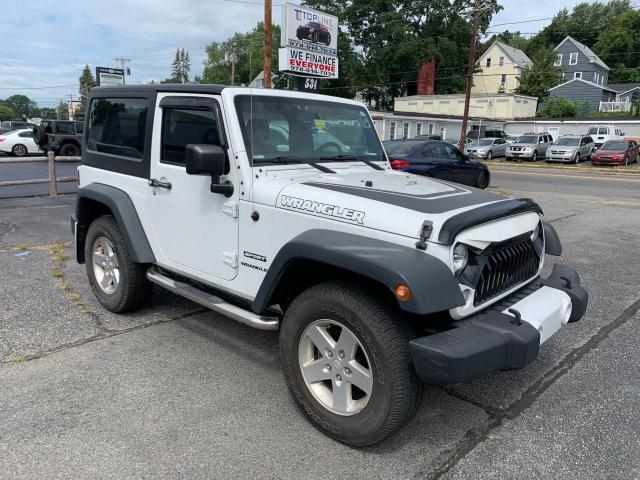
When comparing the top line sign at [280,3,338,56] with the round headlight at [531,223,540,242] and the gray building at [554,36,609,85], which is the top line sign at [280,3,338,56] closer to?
the round headlight at [531,223,540,242]

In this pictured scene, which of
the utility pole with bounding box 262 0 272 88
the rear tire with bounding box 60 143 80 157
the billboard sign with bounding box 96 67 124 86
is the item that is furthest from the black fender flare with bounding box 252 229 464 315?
the billboard sign with bounding box 96 67 124 86

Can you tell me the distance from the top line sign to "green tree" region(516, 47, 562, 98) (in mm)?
47602

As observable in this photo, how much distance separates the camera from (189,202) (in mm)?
3652

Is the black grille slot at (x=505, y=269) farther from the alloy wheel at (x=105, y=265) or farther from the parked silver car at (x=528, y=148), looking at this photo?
the parked silver car at (x=528, y=148)

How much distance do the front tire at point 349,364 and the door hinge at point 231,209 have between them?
0.78 meters

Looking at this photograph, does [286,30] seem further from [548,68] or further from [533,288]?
[548,68]

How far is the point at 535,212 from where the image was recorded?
3473mm

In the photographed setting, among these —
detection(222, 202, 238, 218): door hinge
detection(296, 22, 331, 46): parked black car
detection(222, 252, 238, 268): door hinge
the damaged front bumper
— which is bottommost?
the damaged front bumper

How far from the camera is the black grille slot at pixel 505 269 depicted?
9.21 feet

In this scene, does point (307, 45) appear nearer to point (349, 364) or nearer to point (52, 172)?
point (52, 172)

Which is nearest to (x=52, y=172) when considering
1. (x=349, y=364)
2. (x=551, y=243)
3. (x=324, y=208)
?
(x=324, y=208)

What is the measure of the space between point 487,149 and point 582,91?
31.2 meters

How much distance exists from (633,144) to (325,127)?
32517 mm

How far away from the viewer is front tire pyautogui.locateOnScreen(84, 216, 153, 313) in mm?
4270
